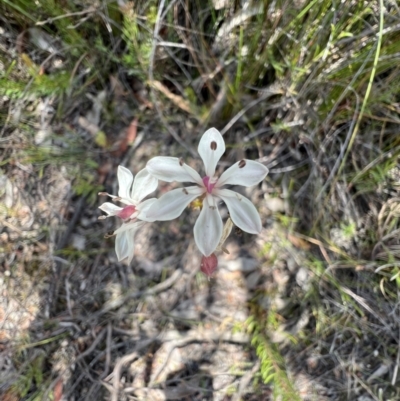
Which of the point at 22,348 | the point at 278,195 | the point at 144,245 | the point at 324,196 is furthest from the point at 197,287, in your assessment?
the point at 22,348

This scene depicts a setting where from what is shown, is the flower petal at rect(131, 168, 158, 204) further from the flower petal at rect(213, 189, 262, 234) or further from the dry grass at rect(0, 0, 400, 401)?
the dry grass at rect(0, 0, 400, 401)

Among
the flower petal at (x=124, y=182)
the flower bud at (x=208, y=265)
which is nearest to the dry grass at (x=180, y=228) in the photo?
the flower petal at (x=124, y=182)

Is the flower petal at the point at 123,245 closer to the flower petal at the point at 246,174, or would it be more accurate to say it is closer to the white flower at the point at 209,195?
the white flower at the point at 209,195

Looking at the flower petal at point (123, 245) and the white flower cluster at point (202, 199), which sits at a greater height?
the white flower cluster at point (202, 199)

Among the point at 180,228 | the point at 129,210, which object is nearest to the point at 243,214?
the point at 129,210

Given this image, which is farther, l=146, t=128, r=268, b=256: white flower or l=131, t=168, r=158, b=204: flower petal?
l=131, t=168, r=158, b=204: flower petal

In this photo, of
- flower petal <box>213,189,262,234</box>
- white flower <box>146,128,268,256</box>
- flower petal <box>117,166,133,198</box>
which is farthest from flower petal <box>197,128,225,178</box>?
flower petal <box>117,166,133,198</box>

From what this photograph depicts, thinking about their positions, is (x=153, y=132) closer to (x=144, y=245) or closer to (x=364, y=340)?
(x=144, y=245)

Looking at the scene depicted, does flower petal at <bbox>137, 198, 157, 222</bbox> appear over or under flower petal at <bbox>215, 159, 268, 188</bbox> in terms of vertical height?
under
